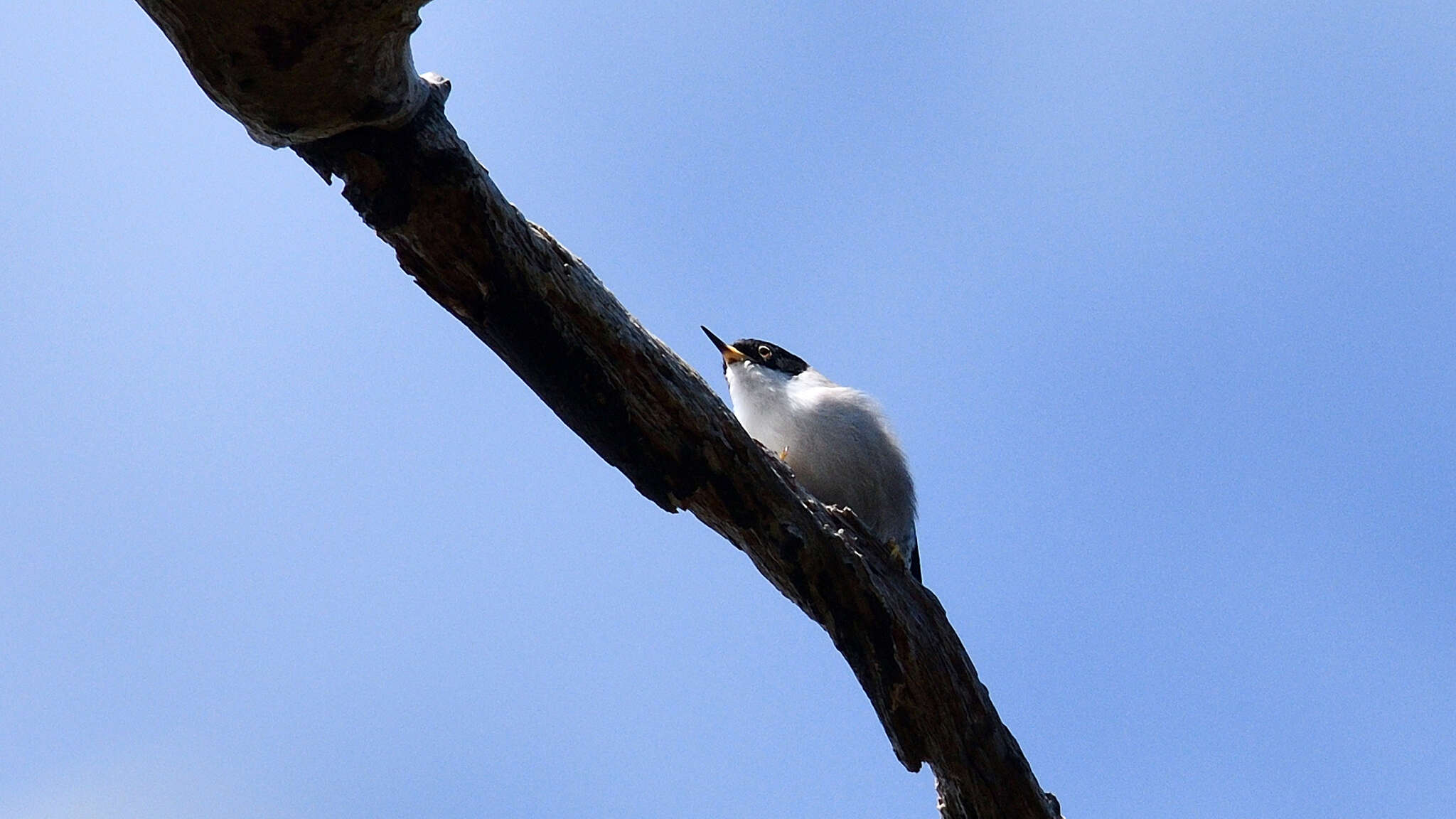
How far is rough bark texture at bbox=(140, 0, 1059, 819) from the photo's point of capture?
404cm

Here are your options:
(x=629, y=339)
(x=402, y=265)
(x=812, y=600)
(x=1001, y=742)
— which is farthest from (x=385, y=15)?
(x=1001, y=742)

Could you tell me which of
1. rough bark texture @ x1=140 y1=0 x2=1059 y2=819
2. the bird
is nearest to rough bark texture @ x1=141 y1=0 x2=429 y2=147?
rough bark texture @ x1=140 y1=0 x2=1059 y2=819

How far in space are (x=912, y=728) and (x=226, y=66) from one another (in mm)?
4148

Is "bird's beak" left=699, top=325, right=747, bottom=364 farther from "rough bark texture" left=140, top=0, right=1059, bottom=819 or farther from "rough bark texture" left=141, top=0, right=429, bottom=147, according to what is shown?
"rough bark texture" left=141, top=0, right=429, bottom=147

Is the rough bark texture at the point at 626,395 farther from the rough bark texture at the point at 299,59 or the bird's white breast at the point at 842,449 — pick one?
the bird's white breast at the point at 842,449

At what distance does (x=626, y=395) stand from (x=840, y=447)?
5.36 feet

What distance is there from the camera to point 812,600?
16.6 ft

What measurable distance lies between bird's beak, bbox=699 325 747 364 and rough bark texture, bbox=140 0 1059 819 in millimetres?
1741

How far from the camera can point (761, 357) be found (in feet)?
21.8

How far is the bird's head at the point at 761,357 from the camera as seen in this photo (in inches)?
260

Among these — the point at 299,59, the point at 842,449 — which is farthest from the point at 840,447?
the point at 299,59

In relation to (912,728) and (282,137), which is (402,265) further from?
(912,728)

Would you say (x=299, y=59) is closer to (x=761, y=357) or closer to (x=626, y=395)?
(x=626, y=395)

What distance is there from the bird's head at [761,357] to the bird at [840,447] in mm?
211
